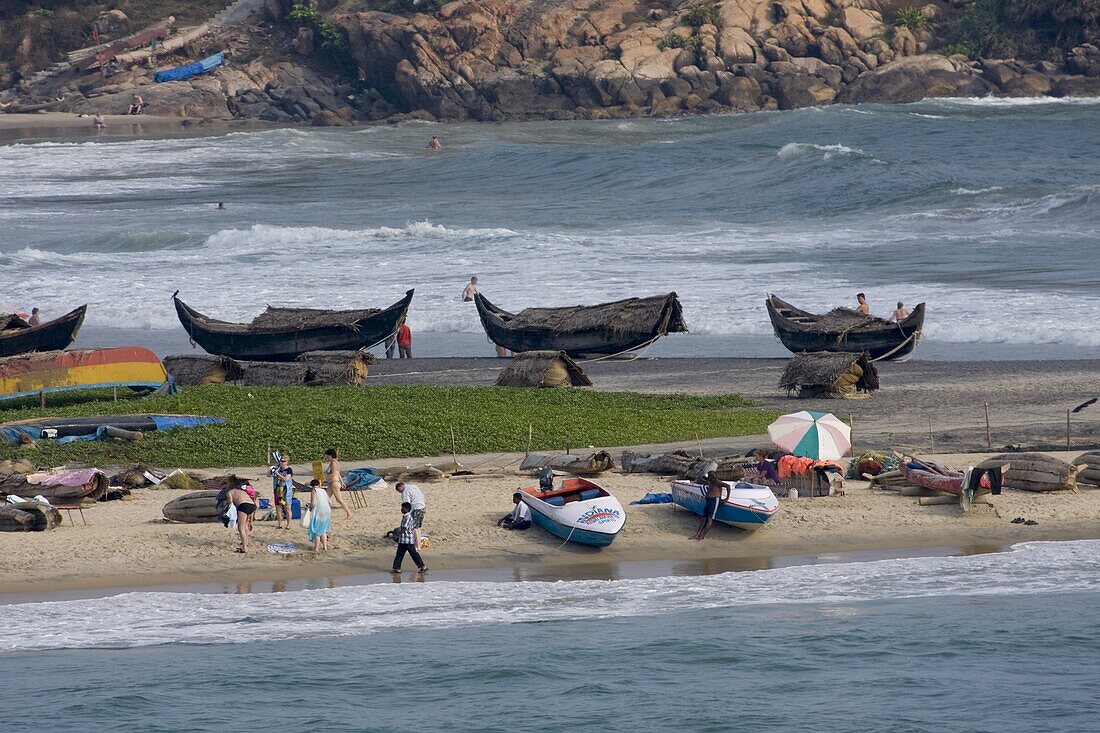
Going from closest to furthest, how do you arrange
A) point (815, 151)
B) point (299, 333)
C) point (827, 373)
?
point (827, 373)
point (299, 333)
point (815, 151)

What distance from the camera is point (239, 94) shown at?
9981cm

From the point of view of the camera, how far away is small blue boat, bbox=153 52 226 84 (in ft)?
331

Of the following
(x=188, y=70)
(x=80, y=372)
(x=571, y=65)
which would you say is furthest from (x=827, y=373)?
(x=188, y=70)

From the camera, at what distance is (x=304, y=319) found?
34.3 meters

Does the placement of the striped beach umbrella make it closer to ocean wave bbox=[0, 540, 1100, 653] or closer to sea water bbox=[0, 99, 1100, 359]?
ocean wave bbox=[0, 540, 1100, 653]

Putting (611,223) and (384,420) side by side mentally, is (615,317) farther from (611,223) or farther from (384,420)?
(611,223)

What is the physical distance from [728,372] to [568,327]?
4.52 meters

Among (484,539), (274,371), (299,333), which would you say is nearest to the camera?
(484,539)

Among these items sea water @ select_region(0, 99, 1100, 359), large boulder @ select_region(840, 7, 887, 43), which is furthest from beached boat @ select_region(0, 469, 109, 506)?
large boulder @ select_region(840, 7, 887, 43)

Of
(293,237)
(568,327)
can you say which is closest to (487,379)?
(568,327)

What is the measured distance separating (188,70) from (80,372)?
3088 inches

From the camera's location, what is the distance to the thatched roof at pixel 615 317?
33.6m

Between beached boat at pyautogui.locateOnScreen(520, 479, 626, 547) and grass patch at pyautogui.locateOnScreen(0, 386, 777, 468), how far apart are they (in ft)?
15.6

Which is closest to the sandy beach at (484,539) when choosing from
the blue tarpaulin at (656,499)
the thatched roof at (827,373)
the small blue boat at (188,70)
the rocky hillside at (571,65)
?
the blue tarpaulin at (656,499)
